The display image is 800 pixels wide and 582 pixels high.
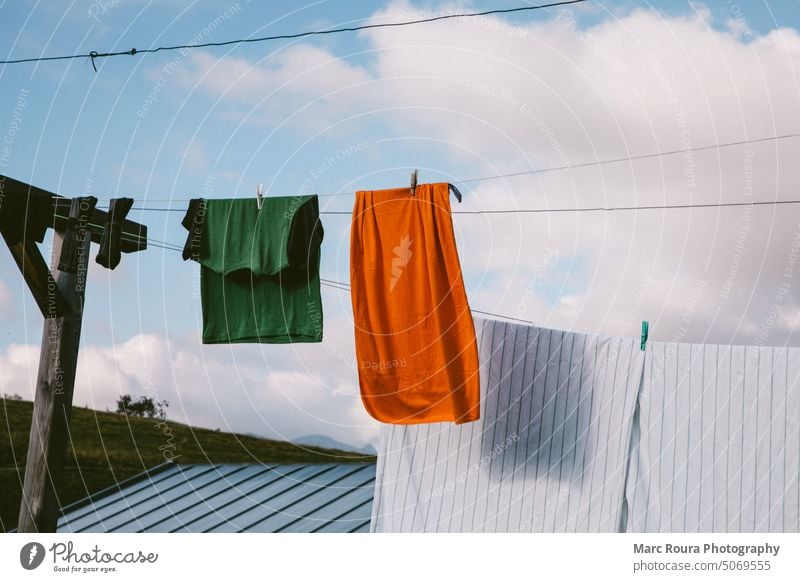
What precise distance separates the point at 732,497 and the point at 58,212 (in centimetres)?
428

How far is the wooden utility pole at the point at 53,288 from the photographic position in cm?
501

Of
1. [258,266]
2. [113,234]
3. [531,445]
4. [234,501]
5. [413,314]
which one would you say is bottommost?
[234,501]

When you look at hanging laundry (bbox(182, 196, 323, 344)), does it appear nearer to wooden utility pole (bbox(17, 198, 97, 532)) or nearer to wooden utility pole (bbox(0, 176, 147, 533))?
wooden utility pole (bbox(0, 176, 147, 533))

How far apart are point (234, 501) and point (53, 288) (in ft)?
8.61

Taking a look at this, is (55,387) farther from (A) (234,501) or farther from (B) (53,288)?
(A) (234,501)

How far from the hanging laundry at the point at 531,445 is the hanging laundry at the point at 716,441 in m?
0.13

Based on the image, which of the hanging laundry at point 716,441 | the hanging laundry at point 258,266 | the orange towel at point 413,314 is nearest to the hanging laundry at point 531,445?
the hanging laundry at point 716,441

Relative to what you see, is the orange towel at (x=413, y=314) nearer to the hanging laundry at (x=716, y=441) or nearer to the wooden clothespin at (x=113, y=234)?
the hanging laundry at (x=716, y=441)

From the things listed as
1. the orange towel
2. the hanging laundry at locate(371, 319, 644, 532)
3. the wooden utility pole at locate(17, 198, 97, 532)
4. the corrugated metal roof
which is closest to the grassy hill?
the corrugated metal roof

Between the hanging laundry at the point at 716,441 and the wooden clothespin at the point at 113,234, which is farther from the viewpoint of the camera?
the wooden clothespin at the point at 113,234

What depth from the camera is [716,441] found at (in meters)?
4.63

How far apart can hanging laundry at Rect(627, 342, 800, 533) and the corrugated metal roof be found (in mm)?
1991

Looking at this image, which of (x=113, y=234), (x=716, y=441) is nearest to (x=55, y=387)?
(x=113, y=234)
